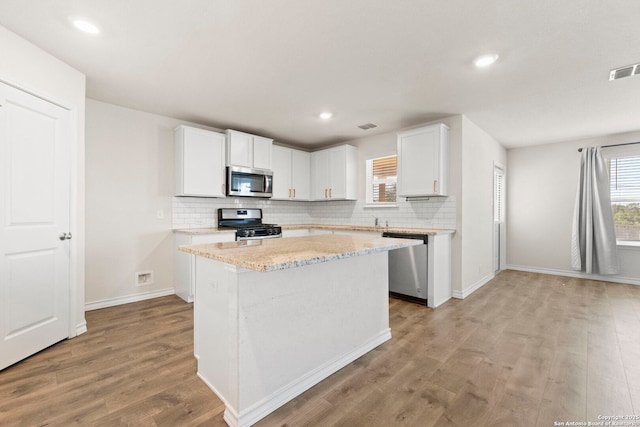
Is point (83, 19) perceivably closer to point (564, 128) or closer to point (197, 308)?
point (197, 308)

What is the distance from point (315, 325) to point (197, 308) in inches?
32.0

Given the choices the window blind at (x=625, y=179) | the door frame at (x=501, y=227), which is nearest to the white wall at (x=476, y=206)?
the door frame at (x=501, y=227)

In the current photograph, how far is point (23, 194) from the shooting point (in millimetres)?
2172

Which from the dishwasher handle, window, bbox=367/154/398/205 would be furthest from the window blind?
the dishwasher handle

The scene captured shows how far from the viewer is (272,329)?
163 centimetres

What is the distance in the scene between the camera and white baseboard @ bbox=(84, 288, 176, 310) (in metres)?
3.23

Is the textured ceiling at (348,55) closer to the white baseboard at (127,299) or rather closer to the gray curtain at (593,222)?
the gray curtain at (593,222)

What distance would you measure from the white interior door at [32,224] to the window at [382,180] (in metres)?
3.97

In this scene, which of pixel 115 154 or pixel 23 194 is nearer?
pixel 23 194

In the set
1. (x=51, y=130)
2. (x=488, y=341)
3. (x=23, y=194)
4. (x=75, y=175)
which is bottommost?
(x=488, y=341)

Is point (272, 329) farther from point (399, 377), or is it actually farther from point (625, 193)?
point (625, 193)

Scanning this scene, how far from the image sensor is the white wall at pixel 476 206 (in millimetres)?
3809

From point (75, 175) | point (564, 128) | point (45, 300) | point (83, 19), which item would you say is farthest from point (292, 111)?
point (564, 128)

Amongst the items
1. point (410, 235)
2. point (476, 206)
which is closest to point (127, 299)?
point (410, 235)
